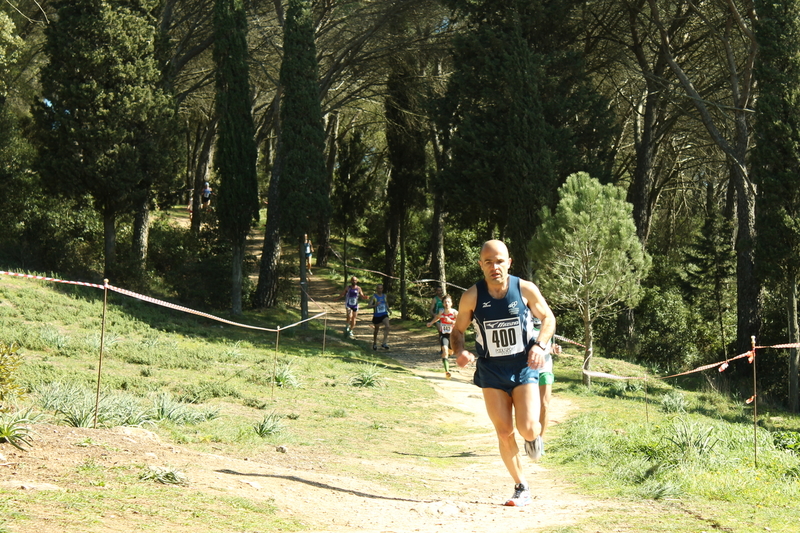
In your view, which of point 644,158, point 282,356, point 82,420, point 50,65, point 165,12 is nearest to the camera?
point 82,420

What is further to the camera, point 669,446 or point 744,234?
point 744,234

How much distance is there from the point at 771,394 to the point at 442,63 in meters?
18.0

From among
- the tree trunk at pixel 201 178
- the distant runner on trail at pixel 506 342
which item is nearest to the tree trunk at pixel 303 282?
the tree trunk at pixel 201 178

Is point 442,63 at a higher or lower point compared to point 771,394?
higher

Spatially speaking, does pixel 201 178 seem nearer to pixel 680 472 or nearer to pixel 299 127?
pixel 299 127

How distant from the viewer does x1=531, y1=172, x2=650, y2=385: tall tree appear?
1861cm

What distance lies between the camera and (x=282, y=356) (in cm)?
1686

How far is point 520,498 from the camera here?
6422 mm

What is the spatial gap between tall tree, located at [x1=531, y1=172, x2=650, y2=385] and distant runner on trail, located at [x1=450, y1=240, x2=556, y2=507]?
41.5ft

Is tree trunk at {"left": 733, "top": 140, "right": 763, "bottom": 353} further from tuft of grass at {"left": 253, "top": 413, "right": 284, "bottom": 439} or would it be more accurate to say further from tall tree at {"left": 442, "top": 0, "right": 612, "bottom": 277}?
tuft of grass at {"left": 253, "top": 413, "right": 284, "bottom": 439}

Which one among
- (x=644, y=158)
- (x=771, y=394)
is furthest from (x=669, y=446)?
(x=644, y=158)

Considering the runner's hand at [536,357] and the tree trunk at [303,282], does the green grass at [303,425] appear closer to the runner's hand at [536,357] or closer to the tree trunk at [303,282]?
the runner's hand at [536,357]

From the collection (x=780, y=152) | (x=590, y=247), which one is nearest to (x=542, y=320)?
(x=590, y=247)

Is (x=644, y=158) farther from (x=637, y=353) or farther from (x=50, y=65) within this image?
(x=50, y=65)
